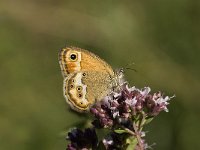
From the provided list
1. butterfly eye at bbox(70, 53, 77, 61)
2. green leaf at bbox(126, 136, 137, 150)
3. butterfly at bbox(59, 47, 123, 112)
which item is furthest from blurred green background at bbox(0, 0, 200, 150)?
green leaf at bbox(126, 136, 137, 150)

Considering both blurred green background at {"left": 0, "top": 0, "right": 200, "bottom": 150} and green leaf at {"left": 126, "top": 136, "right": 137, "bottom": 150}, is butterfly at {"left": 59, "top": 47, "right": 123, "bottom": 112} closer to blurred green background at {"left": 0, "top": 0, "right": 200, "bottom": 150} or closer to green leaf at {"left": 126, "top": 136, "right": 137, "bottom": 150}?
green leaf at {"left": 126, "top": 136, "right": 137, "bottom": 150}

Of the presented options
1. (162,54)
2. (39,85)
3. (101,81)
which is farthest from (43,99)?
(101,81)

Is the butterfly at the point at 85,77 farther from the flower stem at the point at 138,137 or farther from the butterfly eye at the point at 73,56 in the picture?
the flower stem at the point at 138,137

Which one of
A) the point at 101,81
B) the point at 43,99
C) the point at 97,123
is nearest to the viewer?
the point at 97,123

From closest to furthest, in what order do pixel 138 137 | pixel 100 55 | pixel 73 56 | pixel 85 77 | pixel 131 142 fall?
pixel 138 137
pixel 131 142
pixel 73 56
pixel 85 77
pixel 100 55

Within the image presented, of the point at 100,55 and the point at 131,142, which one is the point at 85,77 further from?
the point at 100,55

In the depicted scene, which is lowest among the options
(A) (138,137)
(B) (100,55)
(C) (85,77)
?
(A) (138,137)

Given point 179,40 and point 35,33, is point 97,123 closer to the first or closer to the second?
point 179,40

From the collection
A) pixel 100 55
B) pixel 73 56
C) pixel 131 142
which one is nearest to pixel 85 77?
pixel 73 56
